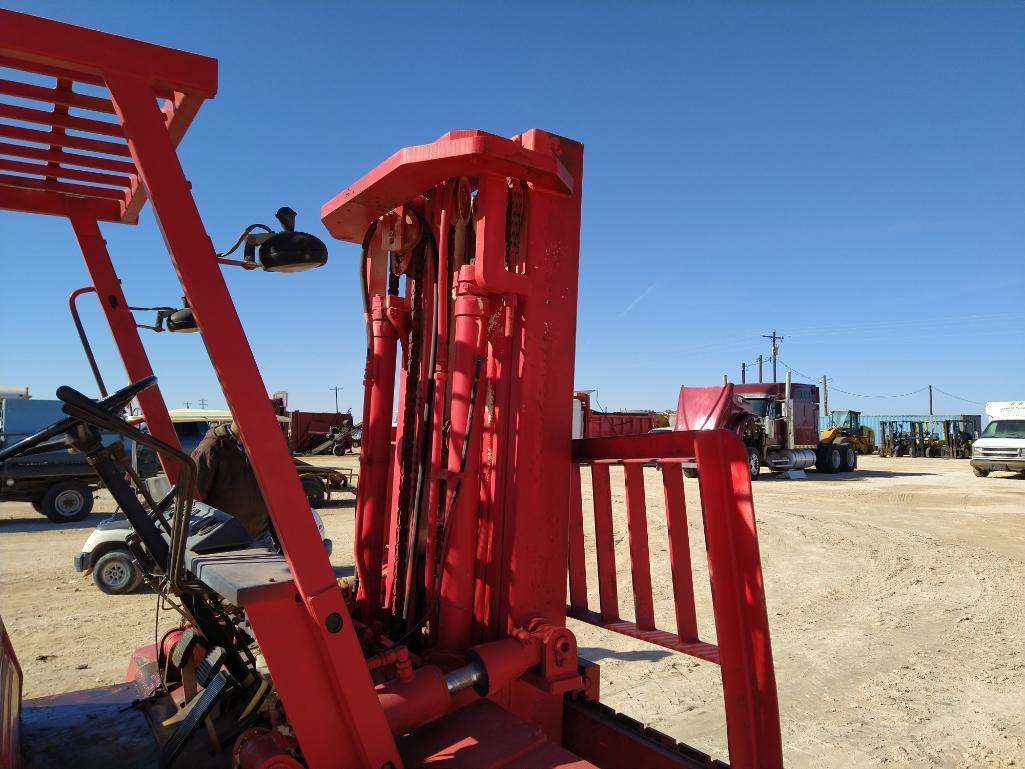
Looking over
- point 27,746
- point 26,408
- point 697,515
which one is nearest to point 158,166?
point 27,746

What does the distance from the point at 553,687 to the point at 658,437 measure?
908 mm

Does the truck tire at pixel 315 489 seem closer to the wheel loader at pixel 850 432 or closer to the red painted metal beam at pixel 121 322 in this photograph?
the red painted metal beam at pixel 121 322

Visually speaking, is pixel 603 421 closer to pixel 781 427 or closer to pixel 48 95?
pixel 781 427

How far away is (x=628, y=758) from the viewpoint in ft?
7.64

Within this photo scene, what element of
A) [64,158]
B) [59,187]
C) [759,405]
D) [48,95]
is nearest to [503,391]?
[48,95]

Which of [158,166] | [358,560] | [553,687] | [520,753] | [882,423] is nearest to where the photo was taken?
[158,166]

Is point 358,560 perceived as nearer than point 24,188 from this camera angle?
No

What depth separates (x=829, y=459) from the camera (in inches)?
981

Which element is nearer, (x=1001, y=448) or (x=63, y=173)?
(x=63, y=173)

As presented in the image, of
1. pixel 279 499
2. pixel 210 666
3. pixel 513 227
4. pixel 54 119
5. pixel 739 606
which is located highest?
pixel 54 119

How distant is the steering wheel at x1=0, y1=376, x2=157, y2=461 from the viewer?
1825mm

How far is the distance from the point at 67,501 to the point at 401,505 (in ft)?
41.0

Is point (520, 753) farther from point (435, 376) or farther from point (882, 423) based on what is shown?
point (882, 423)

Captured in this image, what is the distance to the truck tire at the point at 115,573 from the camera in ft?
23.9
